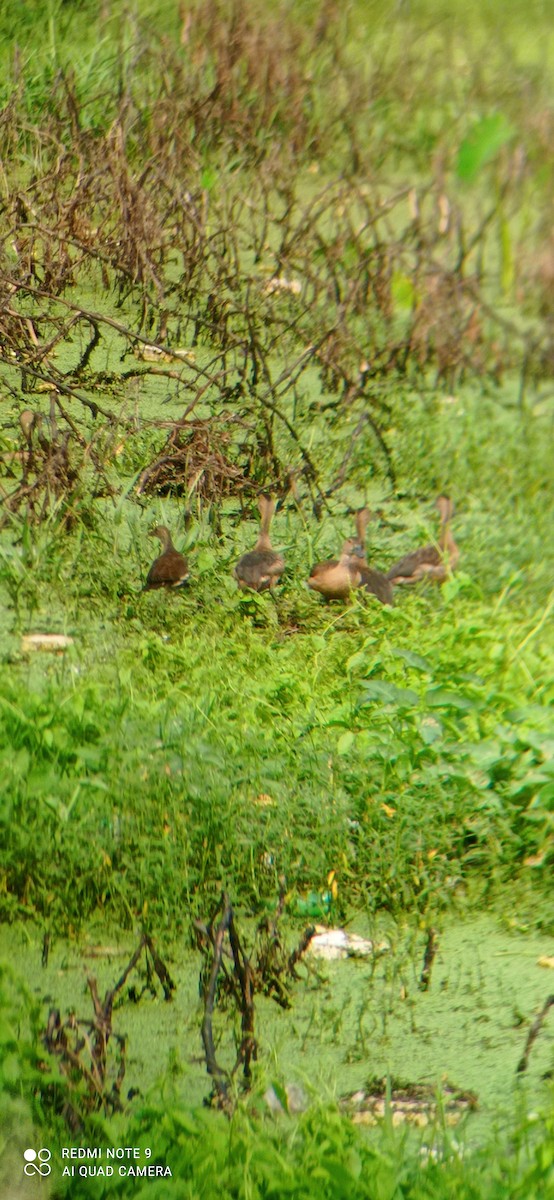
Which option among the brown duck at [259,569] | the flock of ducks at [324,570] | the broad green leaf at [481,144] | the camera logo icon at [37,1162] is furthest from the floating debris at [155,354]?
the camera logo icon at [37,1162]

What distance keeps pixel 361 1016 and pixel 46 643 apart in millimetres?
1894

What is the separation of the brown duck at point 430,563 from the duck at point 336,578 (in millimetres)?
264

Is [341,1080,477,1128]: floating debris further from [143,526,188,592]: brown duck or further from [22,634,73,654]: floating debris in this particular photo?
[143,526,188,592]: brown duck

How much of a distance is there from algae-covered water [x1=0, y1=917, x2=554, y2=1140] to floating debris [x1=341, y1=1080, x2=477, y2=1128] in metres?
0.02

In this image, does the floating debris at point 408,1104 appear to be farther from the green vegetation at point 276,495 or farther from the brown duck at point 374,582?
the brown duck at point 374,582

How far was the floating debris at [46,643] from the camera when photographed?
15.6ft

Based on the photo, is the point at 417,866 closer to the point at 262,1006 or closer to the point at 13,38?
the point at 262,1006

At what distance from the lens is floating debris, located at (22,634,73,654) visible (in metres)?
4.76

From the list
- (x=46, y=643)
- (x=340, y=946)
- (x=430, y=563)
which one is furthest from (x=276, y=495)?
(x=340, y=946)

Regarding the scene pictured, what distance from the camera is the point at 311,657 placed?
15.8 feet

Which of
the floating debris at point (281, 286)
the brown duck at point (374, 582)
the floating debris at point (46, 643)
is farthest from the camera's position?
the floating debris at point (281, 286)

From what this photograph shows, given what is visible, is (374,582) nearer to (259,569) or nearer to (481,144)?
(259,569)

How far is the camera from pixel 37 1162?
8.95ft

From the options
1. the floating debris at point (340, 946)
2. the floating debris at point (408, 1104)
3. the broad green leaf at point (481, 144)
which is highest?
the broad green leaf at point (481, 144)
